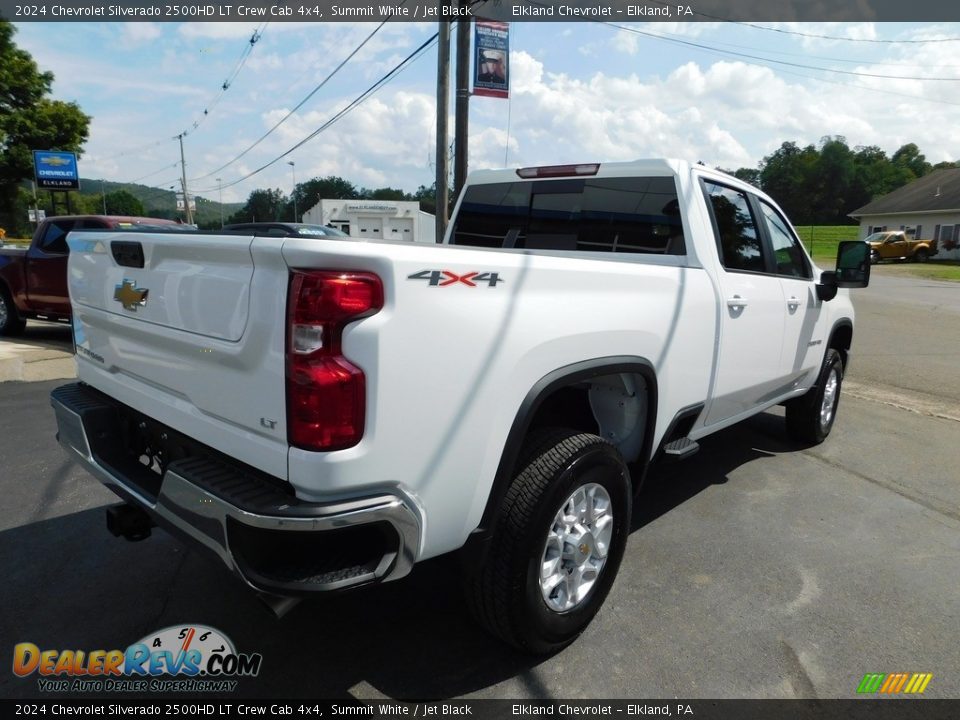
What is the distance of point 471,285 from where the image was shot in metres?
2.06

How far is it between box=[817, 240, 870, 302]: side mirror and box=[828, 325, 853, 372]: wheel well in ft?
2.23

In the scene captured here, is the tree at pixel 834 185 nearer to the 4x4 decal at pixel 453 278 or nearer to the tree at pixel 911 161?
the tree at pixel 911 161

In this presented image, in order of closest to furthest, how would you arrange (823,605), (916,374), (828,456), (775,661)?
(775,661)
(823,605)
(828,456)
(916,374)

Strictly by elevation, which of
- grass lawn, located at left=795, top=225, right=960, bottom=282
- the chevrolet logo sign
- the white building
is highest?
the chevrolet logo sign

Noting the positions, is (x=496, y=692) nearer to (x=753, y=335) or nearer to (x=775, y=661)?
(x=775, y=661)

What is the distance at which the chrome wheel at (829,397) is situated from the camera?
5.22 metres

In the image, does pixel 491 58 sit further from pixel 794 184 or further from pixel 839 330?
pixel 794 184

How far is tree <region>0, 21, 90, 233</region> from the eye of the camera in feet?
108

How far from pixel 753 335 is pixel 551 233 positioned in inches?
51.4

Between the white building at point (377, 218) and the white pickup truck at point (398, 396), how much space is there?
156ft

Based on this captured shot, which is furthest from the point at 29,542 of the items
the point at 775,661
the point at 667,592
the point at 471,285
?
the point at 775,661

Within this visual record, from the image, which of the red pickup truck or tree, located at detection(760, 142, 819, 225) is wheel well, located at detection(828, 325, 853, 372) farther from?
tree, located at detection(760, 142, 819, 225)

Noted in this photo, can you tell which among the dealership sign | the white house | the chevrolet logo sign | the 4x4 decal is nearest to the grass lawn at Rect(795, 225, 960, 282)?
the white house

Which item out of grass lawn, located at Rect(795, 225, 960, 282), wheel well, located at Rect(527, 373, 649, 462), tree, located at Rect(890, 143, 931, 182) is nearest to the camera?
wheel well, located at Rect(527, 373, 649, 462)
